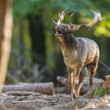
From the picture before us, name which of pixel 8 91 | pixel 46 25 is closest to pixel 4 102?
pixel 8 91

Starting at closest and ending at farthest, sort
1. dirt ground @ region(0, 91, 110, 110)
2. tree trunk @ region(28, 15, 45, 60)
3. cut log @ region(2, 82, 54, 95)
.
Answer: dirt ground @ region(0, 91, 110, 110), cut log @ region(2, 82, 54, 95), tree trunk @ region(28, 15, 45, 60)

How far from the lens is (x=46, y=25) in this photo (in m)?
22.5

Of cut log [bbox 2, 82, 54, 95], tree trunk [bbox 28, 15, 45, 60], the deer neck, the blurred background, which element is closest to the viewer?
the deer neck

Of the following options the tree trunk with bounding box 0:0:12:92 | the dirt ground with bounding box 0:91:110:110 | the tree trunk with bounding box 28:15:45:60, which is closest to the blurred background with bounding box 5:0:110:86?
the tree trunk with bounding box 28:15:45:60

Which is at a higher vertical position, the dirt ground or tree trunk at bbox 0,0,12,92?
tree trunk at bbox 0,0,12,92

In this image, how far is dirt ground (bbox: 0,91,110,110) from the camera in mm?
6891

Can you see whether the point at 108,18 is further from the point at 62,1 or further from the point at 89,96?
the point at 89,96

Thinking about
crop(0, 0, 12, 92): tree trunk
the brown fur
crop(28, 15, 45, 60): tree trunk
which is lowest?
crop(28, 15, 45, 60): tree trunk

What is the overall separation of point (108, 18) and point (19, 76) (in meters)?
5.36

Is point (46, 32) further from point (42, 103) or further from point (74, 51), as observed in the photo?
point (42, 103)

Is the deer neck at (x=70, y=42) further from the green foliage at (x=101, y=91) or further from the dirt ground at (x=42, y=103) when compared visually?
the dirt ground at (x=42, y=103)

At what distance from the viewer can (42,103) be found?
7852 mm

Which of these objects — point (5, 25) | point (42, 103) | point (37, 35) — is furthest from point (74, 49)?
point (37, 35)

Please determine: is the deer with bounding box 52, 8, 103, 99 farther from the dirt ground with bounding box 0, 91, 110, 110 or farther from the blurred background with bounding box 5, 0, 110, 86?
the blurred background with bounding box 5, 0, 110, 86
